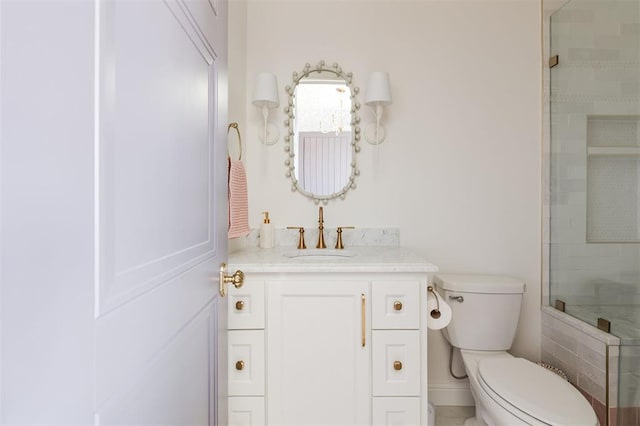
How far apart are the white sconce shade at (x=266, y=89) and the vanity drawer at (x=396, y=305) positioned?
1109 millimetres

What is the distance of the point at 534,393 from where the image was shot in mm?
1265

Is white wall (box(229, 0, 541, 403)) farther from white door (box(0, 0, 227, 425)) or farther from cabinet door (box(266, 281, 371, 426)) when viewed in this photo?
white door (box(0, 0, 227, 425))

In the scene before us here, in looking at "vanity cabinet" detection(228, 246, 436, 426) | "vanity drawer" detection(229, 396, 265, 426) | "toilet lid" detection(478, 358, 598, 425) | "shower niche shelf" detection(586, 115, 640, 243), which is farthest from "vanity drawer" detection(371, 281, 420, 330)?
"shower niche shelf" detection(586, 115, 640, 243)

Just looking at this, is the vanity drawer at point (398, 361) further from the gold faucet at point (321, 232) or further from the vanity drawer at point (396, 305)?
the gold faucet at point (321, 232)

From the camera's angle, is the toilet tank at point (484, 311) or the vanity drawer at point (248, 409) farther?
the toilet tank at point (484, 311)

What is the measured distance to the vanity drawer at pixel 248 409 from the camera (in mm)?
1354

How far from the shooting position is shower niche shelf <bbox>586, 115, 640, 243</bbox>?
153 cm

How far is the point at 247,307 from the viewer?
1370 millimetres

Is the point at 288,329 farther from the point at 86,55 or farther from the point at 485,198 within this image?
the point at 485,198

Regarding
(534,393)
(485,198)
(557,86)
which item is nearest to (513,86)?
(557,86)

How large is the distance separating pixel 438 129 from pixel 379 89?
1.43 ft

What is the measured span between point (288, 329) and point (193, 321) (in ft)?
2.26

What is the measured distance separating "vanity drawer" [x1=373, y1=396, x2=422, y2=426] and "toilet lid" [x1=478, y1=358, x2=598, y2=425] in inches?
11.9

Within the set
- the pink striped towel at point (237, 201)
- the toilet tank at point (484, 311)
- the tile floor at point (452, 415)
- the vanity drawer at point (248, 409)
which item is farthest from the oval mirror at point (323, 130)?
the tile floor at point (452, 415)
